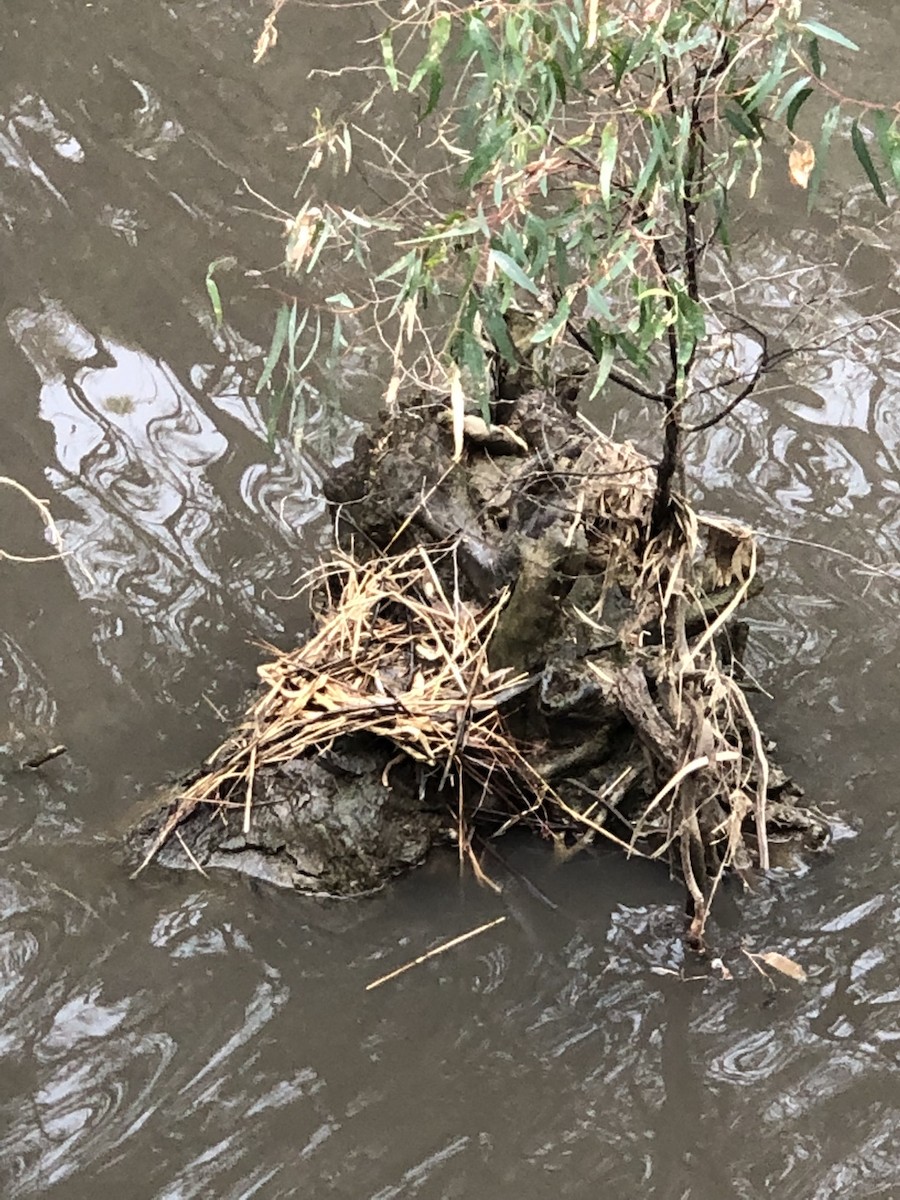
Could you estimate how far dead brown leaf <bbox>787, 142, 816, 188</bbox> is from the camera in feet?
5.34

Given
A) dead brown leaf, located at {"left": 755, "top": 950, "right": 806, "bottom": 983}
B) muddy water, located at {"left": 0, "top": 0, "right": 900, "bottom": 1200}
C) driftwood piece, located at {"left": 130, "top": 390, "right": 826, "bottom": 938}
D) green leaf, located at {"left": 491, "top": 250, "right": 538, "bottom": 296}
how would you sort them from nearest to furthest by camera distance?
1. green leaf, located at {"left": 491, "top": 250, "right": 538, "bottom": 296}
2. muddy water, located at {"left": 0, "top": 0, "right": 900, "bottom": 1200}
3. dead brown leaf, located at {"left": 755, "top": 950, "right": 806, "bottom": 983}
4. driftwood piece, located at {"left": 130, "top": 390, "right": 826, "bottom": 938}

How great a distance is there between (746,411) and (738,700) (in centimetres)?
141

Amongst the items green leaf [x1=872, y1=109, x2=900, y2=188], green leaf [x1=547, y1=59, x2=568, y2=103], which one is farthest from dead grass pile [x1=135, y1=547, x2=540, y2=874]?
green leaf [x1=872, y1=109, x2=900, y2=188]

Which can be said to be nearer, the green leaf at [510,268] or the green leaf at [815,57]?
the green leaf at [510,268]

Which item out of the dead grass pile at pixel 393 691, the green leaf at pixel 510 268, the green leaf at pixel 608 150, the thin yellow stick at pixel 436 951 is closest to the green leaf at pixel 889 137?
the green leaf at pixel 608 150

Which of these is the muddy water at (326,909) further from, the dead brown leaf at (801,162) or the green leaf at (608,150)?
the green leaf at (608,150)

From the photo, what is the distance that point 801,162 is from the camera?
1.66m

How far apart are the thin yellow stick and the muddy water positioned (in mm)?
15

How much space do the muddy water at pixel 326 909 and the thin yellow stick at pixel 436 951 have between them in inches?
0.6

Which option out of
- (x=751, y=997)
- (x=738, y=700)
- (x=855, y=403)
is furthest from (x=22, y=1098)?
(x=855, y=403)

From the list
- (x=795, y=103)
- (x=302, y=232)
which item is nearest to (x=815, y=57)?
(x=795, y=103)

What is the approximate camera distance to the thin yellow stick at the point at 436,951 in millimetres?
2174

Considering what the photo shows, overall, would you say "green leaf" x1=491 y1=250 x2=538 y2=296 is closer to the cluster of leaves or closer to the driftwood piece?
the cluster of leaves

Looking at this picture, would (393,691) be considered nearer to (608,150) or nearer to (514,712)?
(514,712)
